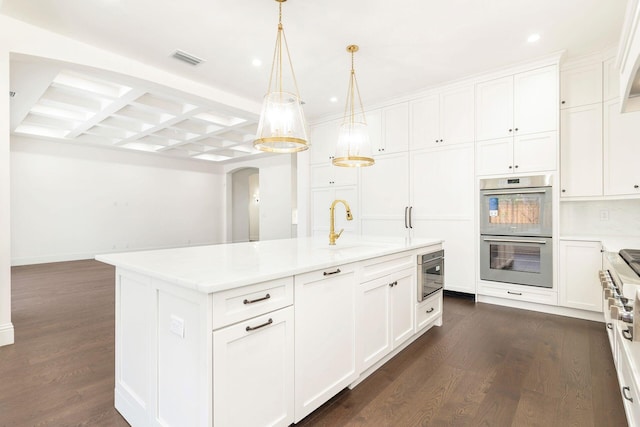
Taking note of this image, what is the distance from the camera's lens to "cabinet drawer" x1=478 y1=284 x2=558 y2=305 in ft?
11.3

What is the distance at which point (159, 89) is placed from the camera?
397 cm

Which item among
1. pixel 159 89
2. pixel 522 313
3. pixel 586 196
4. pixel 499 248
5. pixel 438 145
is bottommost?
pixel 522 313

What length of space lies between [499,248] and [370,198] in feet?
6.30

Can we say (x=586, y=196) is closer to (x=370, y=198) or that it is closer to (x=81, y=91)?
(x=370, y=198)

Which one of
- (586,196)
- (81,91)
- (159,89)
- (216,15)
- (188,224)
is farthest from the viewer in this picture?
(188,224)

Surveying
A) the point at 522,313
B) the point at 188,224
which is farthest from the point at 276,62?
the point at 188,224

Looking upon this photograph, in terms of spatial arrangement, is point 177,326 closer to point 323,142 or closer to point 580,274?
point 580,274

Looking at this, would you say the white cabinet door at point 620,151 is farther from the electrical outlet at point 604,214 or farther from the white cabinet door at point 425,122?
the white cabinet door at point 425,122

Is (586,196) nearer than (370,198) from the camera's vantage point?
Yes

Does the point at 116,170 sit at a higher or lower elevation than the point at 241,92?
lower

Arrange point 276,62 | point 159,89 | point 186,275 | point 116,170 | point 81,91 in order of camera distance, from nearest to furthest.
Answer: point 186,275 < point 276,62 < point 159,89 < point 81,91 < point 116,170

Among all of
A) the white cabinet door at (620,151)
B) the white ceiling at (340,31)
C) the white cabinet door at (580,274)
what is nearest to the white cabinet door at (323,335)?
the white ceiling at (340,31)

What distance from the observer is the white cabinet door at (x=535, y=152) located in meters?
3.40

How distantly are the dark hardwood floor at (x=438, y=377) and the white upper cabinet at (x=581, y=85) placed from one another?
2419 mm
